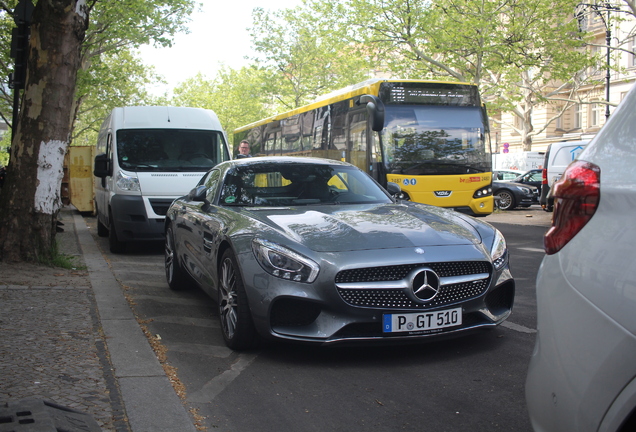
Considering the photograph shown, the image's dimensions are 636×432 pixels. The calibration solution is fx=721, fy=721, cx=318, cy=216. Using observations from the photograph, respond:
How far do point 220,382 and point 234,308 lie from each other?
0.77 meters

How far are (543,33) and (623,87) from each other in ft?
67.8

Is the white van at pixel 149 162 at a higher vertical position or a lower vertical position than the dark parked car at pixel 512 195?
higher

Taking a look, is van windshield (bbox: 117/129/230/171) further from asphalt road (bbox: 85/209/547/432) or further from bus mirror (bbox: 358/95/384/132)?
asphalt road (bbox: 85/209/547/432)

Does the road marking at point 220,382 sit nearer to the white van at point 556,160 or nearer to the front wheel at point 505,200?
the white van at point 556,160

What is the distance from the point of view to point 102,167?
11.2 meters

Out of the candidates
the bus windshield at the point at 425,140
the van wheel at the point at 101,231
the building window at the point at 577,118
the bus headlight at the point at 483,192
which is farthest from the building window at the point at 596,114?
the van wheel at the point at 101,231

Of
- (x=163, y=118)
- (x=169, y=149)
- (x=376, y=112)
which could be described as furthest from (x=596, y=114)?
(x=169, y=149)

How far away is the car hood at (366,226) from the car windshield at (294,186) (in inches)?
13.3

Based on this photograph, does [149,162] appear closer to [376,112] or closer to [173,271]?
[173,271]

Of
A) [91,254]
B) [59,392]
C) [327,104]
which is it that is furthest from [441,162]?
[59,392]

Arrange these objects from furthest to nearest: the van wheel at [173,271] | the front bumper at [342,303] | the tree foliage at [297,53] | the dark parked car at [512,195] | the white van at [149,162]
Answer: the tree foliage at [297,53] → the dark parked car at [512,195] → the white van at [149,162] → the van wheel at [173,271] → the front bumper at [342,303]

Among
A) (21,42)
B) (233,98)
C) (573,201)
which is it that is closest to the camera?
(573,201)

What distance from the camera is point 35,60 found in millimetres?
8367

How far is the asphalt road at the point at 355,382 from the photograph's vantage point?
3688 millimetres
